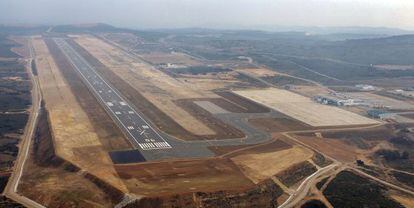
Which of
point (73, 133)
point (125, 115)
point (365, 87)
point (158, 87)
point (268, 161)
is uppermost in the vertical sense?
point (73, 133)

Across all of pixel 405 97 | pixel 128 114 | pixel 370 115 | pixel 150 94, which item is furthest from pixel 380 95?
pixel 128 114

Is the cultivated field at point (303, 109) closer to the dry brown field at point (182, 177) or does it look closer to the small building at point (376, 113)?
the small building at point (376, 113)

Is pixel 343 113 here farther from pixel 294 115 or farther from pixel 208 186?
pixel 208 186

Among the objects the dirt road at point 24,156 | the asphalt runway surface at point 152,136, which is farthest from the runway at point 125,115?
the dirt road at point 24,156

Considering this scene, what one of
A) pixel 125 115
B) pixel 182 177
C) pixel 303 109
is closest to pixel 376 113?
pixel 303 109

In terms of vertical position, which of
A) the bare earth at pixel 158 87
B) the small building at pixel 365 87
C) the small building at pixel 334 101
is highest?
the bare earth at pixel 158 87

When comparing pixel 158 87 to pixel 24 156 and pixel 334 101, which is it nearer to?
pixel 334 101
